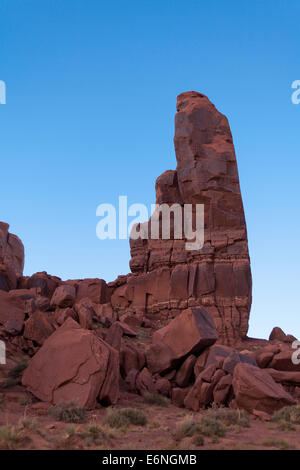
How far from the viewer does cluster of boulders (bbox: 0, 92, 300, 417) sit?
13.9 metres

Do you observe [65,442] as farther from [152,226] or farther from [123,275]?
[123,275]

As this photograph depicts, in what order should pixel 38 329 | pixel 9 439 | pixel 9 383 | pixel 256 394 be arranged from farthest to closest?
pixel 38 329 → pixel 9 383 → pixel 256 394 → pixel 9 439

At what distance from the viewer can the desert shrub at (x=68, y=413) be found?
36.4ft

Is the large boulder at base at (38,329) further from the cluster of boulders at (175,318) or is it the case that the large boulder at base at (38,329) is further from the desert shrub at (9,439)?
the desert shrub at (9,439)

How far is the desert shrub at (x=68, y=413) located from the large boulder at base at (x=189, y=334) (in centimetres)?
656

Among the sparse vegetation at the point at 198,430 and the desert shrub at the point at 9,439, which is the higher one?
the desert shrub at the point at 9,439

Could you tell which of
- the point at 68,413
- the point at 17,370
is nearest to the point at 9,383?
the point at 17,370

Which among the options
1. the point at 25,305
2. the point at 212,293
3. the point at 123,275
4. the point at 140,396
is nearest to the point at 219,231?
the point at 212,293

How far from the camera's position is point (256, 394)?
13.5m

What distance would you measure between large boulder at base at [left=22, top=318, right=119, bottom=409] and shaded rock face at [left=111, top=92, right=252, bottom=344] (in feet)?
70.3

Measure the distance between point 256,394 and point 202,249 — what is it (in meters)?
24.1

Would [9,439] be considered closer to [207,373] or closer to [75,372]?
[75,372]

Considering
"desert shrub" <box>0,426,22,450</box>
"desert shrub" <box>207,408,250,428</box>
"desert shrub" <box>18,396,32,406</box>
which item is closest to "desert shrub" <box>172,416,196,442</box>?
"desert shrub" <box>207,408,250,428</box>

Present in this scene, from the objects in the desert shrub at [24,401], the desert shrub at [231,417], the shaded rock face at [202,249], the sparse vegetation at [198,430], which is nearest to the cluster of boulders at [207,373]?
the desert shrub at [231,417]
